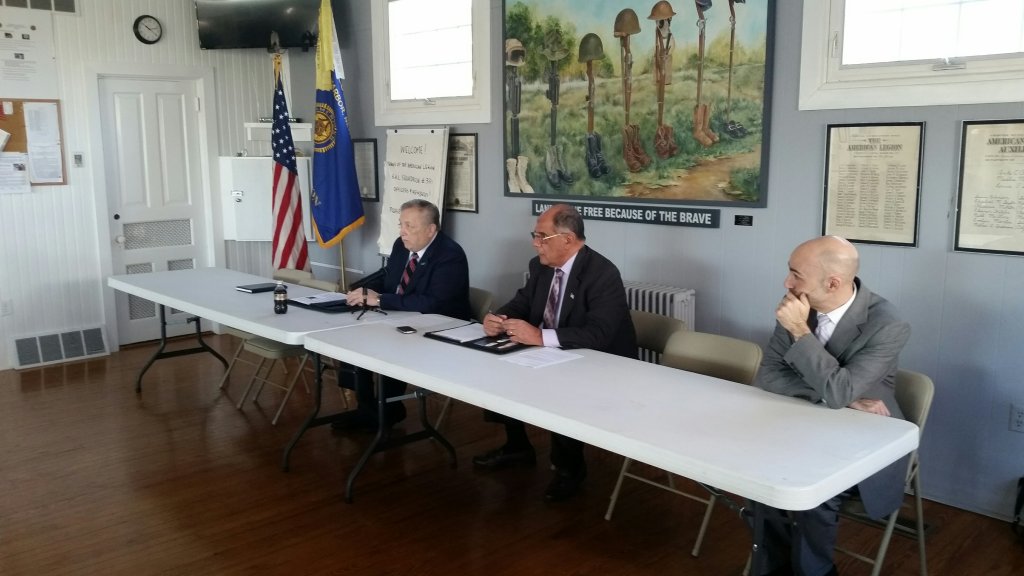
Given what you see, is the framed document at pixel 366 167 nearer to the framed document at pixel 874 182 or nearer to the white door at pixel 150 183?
the white door at pixel 150 183

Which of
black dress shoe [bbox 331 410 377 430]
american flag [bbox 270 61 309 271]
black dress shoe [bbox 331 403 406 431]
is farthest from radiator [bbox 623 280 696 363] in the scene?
american flag [bbox 270 61 309 271]

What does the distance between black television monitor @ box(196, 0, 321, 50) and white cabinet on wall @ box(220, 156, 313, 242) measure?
92 centimetres

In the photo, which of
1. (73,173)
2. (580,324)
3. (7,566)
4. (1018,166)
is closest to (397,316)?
(580,324)

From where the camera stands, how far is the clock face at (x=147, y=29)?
6.59m

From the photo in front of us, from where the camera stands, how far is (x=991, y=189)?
3.43 meters

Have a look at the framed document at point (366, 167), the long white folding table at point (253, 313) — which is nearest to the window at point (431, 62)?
the framed document at point (366, 167)

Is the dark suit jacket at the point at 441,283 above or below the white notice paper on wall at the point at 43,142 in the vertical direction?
below

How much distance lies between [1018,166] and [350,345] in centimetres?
280

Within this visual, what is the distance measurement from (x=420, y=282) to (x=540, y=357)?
136 cm

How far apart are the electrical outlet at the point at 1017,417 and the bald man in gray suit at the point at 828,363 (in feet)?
3.33

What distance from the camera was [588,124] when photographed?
490 centimetres

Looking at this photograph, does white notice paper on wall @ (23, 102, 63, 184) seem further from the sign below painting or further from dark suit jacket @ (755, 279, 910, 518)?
dark suit jacket @ (755, 279, 910, 518)

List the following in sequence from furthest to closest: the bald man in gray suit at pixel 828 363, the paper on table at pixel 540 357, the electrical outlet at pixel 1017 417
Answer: the electrical outlet at pixel 1017 417
the paper on table at pixel 540 357
the bald man in gray suit at pixel 828 363

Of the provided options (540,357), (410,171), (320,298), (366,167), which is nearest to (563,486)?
(540,357)
